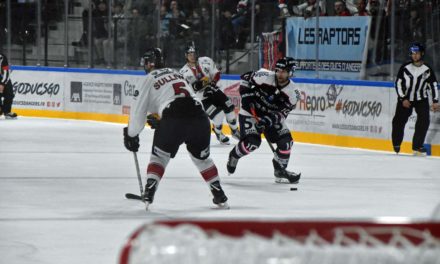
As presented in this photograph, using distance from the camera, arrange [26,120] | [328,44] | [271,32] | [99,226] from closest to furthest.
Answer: [99,226] < [328,44] < [271,32] < [26,120]

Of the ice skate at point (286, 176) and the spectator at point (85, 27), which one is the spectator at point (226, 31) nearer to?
the spectator at point (85, 27)

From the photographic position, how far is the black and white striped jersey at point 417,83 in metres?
13.4

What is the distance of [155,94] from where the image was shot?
325 inches

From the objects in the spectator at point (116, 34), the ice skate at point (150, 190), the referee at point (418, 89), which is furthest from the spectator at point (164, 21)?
the ice skate at point (150, 190)

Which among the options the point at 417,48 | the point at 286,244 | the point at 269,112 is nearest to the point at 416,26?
the point at 417,48

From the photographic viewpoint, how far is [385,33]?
1479 cm

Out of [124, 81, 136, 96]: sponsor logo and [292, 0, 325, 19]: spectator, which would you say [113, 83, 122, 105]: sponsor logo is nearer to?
[124, 81, 136, 96]: sponsor logo

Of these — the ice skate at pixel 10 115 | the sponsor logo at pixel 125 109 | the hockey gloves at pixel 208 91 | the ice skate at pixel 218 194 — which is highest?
the ice skate at pixel 218 194

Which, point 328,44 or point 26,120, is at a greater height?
point 328,44

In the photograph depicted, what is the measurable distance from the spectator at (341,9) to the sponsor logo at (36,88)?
21.9 feet

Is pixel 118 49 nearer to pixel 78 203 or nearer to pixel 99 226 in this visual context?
pixel 78 203

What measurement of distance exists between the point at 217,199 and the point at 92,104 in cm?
1167

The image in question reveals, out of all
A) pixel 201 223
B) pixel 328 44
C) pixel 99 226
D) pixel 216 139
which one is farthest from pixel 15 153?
pixel 201 223

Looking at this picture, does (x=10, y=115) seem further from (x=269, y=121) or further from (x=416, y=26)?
(x=269, y=121)
